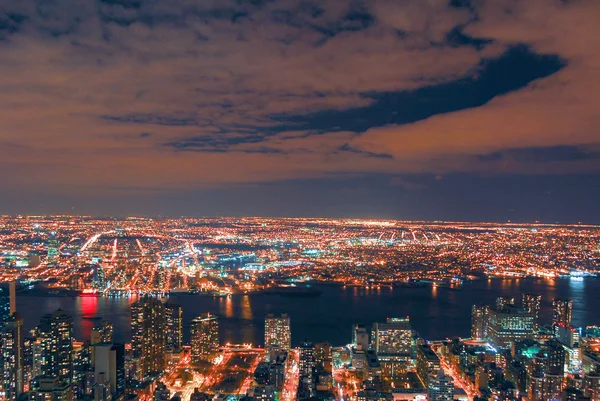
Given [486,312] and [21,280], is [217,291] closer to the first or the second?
[21,280]

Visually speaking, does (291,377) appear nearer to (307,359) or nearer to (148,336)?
(307,359)

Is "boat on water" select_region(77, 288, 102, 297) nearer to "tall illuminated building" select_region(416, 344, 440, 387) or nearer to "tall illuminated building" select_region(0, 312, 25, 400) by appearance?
"tall illuminated building" select_region(0, 312, 25, 400)

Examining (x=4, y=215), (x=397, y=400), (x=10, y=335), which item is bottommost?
(x=397, y=400)

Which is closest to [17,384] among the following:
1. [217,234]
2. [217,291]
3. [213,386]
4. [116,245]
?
[213,386]

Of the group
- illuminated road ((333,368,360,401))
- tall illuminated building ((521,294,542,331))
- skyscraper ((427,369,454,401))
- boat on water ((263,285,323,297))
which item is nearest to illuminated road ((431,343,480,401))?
skyscraper ((427,369,454,401))

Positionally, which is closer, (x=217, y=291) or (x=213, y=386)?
(x=213, y=386)
